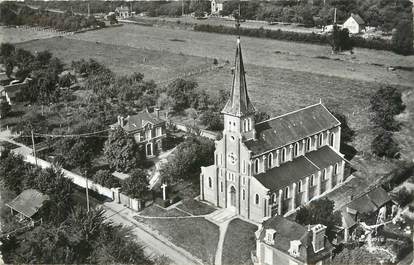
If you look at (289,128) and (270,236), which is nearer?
(270,236)

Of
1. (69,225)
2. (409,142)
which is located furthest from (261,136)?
(409,142)

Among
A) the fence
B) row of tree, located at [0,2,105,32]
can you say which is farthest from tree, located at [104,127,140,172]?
row of tree, located at [0,2,105,32]

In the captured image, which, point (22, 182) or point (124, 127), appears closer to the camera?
point (22, 182)

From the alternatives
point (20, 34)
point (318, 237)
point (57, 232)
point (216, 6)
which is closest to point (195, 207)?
point (57, 232)

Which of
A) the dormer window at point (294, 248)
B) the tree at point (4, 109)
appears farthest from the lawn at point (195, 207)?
the tree at point (4, 109)

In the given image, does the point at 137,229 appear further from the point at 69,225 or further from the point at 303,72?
the point at 303,72

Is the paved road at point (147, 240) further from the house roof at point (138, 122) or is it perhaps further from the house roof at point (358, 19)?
the house roof at point (358, 19)

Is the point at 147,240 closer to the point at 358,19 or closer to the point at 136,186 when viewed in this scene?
the point at 136,186

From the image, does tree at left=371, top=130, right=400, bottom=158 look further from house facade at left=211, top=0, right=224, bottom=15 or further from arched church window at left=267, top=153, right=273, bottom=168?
house facade at left=211, top=0, right=224, bottom=15
